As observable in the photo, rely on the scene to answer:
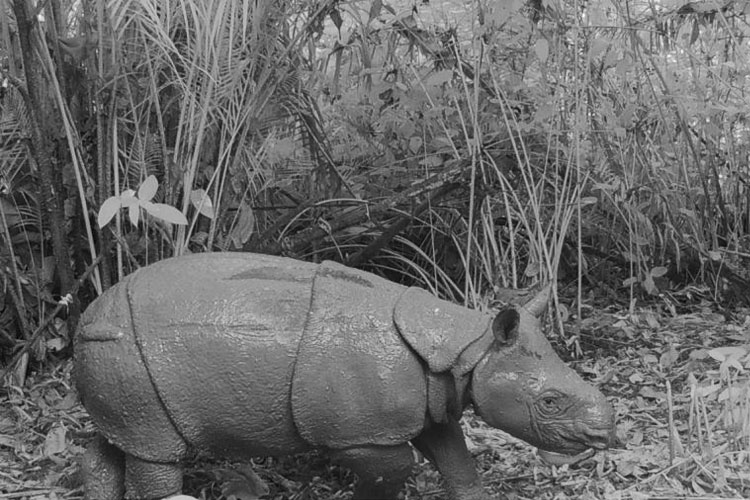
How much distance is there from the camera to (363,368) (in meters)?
2.71

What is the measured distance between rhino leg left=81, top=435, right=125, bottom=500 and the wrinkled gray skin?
0.19 meters

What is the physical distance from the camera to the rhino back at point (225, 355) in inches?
107

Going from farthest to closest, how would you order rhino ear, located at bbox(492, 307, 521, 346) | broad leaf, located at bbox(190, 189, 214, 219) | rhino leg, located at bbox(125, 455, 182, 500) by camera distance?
broad leaf, located at bbox(190, 189, 214, 219)
rhino leg, located at bbox(125, 455, 182, 500)
rhino ear, located at bbox(492, 307, 521, 346)

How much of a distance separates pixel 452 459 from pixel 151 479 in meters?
0.95

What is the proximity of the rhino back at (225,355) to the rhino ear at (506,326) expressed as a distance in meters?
0.58

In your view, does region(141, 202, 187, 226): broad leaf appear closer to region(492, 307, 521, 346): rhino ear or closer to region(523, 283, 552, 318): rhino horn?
region(492, 307, 521, 346): rhino ear

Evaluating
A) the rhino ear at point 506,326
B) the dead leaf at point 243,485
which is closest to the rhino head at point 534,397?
the rhino ear at point 506,326

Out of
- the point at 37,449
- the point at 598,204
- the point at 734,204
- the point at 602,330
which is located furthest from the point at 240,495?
the point at 734,204

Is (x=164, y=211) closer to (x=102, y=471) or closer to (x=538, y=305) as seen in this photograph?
(x=102, y=471)

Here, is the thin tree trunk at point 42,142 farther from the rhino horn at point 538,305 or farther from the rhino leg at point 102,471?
the rhino horn at point 538,305

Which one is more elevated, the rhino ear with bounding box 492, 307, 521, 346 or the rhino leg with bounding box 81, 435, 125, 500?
the rhino ear with bounding box 492, 307, 521, 346

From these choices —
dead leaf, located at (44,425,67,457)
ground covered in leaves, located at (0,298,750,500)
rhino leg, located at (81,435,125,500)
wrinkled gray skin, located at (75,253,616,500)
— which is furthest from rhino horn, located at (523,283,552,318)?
dead leaf, located at (44,425,67,457)

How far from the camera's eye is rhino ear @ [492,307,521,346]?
2680 millimetres

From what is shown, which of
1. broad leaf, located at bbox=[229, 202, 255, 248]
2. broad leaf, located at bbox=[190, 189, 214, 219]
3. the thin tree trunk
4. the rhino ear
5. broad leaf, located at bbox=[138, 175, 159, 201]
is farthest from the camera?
broad leaf, located at bbox=[229, 202, 255, 248]
